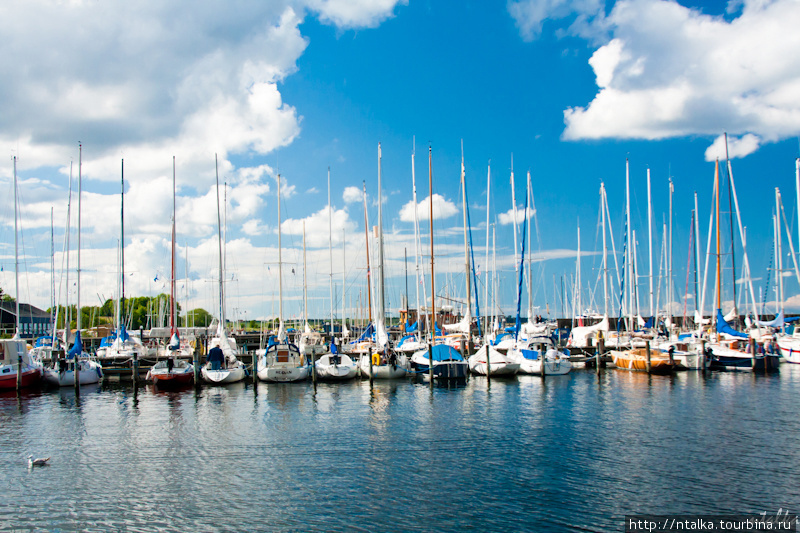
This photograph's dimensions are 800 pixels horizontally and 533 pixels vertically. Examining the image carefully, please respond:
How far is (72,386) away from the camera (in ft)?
151

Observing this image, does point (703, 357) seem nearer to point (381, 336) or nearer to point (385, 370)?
point (385, 370)

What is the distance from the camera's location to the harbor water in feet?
54.3

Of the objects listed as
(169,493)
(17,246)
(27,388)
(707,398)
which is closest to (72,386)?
(27,388)

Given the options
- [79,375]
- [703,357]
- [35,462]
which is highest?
[79,375]

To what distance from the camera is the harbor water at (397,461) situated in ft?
54.3

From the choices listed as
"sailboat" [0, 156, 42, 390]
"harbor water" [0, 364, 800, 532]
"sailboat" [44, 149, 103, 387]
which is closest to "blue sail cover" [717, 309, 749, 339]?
"harbor water" [0, 364, 800, 532]

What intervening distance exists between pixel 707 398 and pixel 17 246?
2415 inches

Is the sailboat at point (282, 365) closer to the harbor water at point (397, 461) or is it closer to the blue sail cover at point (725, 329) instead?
the harbor water at point (397, 461)

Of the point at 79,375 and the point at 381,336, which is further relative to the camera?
the point at 381,336

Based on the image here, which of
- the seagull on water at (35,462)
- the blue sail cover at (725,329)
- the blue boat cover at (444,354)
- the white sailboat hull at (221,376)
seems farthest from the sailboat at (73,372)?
the blue sail cover at (725,329)

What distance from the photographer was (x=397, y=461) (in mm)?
21938

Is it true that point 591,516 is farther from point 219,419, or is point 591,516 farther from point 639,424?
point 219,419

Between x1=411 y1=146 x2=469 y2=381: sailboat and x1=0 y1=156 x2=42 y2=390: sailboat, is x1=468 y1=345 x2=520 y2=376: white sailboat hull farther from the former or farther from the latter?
x1=0 y1=156 x2=42 y2=390: sailboat

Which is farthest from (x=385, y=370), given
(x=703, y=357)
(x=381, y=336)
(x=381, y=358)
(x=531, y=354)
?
(x=703, y=357)
